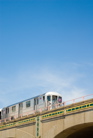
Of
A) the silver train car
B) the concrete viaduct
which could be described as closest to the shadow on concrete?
the concrete viaduct

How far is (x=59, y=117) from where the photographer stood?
23297 millimetres

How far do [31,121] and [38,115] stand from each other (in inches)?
49.8

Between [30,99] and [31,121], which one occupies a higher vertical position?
[30,99]

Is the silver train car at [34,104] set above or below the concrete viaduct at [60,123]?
above

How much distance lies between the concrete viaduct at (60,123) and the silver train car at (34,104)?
3.00 meters

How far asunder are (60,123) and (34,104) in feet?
30.5

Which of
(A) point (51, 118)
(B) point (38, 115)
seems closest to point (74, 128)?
Result: (A) point (51, 118)

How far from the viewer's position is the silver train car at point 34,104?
1225 inches

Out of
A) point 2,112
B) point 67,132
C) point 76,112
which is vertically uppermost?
point 2,112

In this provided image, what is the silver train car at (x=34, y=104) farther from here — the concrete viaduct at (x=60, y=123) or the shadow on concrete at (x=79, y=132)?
the shadow on concrete at (x=79, y=132)

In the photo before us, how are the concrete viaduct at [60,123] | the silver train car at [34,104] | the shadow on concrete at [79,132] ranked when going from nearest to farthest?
the concrete viaduct at [60,123]
the shadow on concrete at [79,132]
the silver train car at [34,104]

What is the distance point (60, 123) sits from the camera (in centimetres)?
2289

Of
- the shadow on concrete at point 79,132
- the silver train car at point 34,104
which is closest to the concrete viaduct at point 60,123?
the shadow on concrete at point 79,132

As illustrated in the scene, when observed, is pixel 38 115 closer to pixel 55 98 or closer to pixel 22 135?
pixel 22 135
